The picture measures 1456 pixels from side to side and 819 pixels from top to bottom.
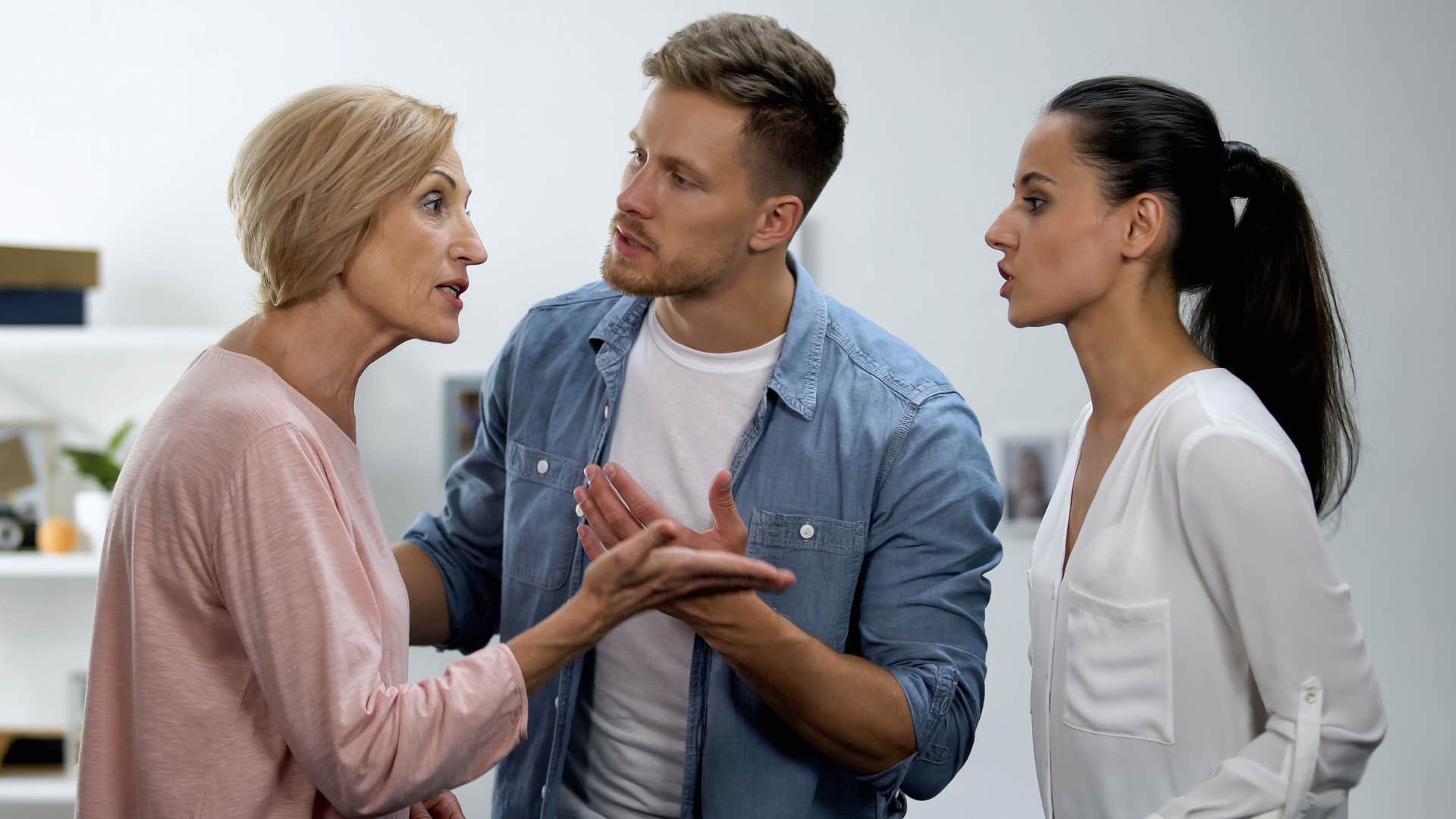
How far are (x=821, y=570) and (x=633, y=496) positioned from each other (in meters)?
0.33

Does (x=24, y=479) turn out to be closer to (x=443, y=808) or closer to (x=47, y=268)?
(x=47, y=268)

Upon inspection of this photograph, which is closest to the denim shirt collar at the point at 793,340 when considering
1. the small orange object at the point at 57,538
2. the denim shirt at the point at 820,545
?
the denim shirt at the point at 820,545

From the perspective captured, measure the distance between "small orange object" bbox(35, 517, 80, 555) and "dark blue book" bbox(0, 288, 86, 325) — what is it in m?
0.47

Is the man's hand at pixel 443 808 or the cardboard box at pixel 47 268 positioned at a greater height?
the cardboard box at pixel 47 268

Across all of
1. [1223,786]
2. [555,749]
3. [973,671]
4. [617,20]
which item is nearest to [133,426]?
[617,20]

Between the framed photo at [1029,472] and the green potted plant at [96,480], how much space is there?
208 centimetres

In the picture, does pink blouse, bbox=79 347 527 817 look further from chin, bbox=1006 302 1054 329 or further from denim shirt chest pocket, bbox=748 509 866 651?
chin, bbox=1006 302 1054 329

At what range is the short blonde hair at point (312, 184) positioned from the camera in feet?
4.03

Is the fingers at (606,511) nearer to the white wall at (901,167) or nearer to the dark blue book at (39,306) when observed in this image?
the white wall at (901,167)

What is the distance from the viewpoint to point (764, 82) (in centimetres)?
167

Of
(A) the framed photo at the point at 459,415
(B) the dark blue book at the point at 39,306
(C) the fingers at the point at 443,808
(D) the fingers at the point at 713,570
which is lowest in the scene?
(C) the fingers at the point at 443,808

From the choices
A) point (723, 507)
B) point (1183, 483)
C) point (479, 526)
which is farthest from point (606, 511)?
point (1183, 483)

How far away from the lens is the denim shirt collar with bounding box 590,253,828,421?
165 cm

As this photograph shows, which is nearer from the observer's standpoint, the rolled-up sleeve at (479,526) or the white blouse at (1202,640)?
the white blouse at (1202,640)
